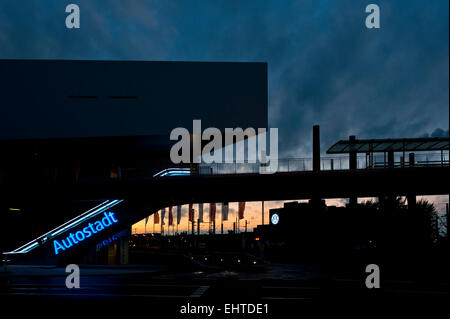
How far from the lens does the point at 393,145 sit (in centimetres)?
3362

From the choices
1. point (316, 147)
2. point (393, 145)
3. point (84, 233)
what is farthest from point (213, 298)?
point (393, 145)

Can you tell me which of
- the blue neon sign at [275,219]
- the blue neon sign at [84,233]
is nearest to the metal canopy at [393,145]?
the blue neon sign at [275,219]

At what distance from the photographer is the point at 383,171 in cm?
2788

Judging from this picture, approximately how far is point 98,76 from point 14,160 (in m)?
12.2

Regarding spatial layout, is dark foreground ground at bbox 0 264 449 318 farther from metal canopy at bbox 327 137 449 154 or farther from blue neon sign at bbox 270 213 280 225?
metal canopy at bbox 327 137 449 154

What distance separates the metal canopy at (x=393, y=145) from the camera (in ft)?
104

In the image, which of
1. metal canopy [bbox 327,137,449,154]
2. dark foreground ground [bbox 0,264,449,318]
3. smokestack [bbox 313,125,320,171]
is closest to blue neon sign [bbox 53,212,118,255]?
dark foreground ground [bbox 0,264,449,318]

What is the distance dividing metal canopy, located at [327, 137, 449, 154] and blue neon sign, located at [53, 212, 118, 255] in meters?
19.4

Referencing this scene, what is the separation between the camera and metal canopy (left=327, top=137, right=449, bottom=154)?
3162cm

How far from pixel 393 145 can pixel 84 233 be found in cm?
2483

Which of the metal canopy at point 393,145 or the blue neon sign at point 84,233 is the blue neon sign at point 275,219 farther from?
the metal canopy at point 393,145
